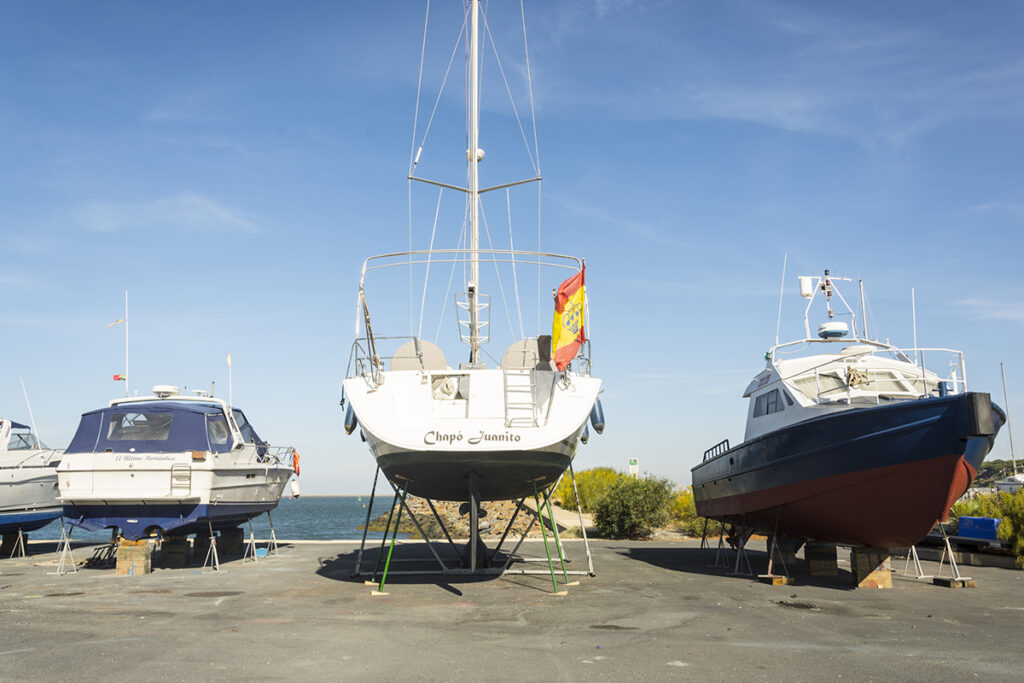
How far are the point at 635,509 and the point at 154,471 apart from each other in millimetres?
15855

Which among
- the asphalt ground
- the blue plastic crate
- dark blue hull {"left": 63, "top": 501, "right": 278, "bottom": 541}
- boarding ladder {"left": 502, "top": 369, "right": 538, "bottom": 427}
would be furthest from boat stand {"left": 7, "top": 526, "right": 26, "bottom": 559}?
the blue plastic crate

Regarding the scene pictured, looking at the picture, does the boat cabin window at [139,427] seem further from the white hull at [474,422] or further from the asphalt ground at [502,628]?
the white hull at [474,422]

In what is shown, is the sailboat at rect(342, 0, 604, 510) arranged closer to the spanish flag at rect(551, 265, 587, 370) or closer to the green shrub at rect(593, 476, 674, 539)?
the spanish flag at rect(551, 265, 587, 370)

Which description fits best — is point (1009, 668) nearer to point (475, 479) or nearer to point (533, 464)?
point (533, 464)

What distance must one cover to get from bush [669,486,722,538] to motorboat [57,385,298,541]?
53.3 feet

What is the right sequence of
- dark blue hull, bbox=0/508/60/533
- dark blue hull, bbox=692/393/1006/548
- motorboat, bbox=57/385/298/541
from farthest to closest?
1. dark blue hull, bbox=0/508/60/533
2. motorboat, bbox=57/385/298/541
3. dark blue hull, bbox=692/393/1006/548

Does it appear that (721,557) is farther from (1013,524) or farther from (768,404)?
(1013,524)

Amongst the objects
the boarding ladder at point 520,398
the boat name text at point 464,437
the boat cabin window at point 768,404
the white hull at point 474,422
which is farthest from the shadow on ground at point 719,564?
the boat name text at point 464,437

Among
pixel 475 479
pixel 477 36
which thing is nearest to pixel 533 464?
pixel 475 479

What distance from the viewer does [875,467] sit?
11.7 m

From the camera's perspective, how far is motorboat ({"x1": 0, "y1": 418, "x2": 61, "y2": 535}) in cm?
1817

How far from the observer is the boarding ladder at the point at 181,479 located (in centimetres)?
1443

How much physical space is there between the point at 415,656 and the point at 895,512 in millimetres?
8605

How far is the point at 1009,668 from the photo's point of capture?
6676mm
